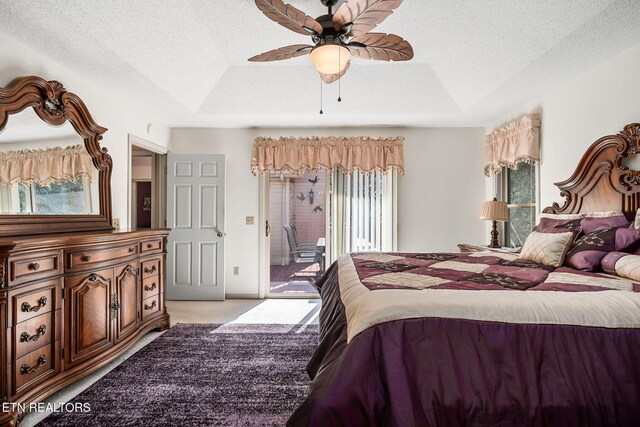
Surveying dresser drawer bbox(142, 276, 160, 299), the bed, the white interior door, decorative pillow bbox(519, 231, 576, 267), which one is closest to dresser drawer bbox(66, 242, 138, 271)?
dresser drawer bbox(142, 276, 160, 299)

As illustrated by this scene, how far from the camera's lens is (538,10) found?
2287 mm

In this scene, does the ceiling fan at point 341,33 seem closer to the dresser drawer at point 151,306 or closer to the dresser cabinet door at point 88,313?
the dresser cabinet door at point 88,313

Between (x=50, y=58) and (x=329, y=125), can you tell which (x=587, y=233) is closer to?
(x=329, y=125)

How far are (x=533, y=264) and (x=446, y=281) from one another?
96cm

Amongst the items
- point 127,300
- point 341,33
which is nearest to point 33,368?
point 127,300

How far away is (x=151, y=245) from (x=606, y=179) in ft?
12.4

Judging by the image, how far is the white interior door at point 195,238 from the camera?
447 cm

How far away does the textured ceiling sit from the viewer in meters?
2.28

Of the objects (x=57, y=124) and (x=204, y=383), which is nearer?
(x=204, y=383)

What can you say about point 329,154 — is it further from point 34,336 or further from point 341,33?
point 34,336

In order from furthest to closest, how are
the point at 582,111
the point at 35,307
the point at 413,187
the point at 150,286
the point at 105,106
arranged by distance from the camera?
the point at 413,187 → the point at 105,106 → the point at 150,286 → the point at 582,111 → the point at 35,307

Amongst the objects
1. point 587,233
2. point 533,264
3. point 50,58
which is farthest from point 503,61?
point 50,58

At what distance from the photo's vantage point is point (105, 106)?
3.32 meters

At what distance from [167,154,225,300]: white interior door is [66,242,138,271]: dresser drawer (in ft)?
5.29
